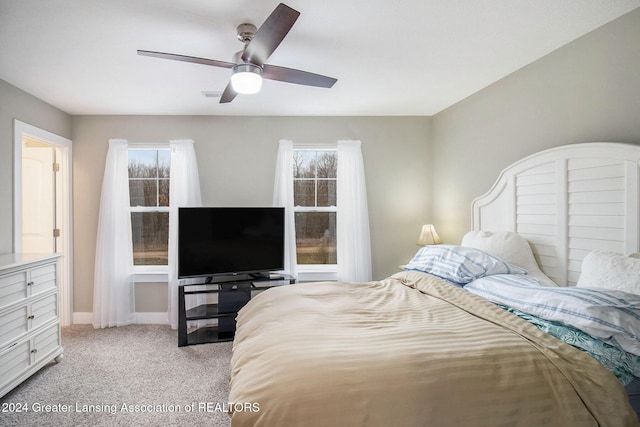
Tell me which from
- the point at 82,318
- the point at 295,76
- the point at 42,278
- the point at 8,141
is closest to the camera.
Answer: the point at 295,76

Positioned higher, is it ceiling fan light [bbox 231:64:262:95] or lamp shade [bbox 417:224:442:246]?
ceiling fan light [bbox 231:64:262:95]

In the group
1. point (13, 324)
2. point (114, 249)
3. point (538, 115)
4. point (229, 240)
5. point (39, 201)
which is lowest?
point (13, 324)

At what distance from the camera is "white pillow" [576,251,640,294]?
4.99 ft

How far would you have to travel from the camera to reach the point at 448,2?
173 cm

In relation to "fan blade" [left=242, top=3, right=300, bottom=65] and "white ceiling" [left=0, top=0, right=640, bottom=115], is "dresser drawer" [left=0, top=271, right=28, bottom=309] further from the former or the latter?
"fan blade" [left=242, top=3, right=300, bottom=65]

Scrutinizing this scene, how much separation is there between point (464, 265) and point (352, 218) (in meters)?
1.66

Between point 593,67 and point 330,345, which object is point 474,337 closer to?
point 330,345

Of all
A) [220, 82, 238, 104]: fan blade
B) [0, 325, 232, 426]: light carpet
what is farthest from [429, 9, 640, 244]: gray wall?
[0, 325, 232, 426]: light carpet

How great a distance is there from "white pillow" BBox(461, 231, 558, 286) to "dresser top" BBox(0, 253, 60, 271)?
359 cm

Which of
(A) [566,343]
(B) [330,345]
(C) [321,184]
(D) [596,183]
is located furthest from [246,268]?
(D) [596,183]

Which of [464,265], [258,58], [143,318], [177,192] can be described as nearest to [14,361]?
[143,318]

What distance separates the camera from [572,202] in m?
2.12

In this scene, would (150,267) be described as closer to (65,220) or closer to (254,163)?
(65,220)

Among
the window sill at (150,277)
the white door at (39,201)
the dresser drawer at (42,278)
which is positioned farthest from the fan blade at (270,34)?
the white door at (39,201)
